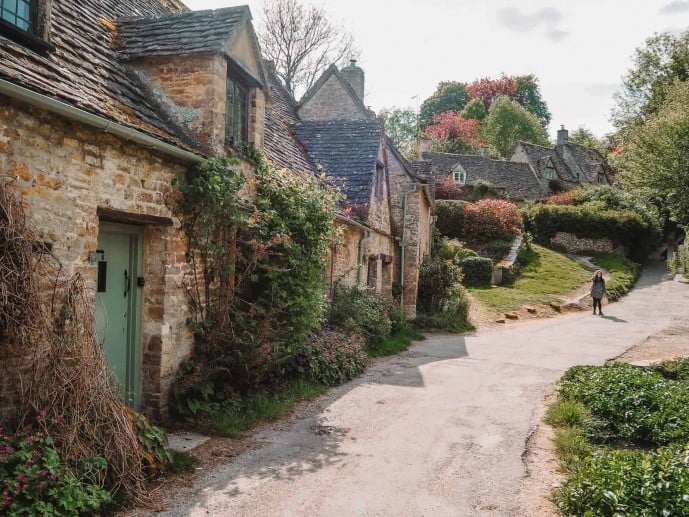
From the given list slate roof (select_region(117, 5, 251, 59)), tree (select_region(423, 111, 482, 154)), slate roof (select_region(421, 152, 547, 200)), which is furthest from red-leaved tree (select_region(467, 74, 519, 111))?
slate roof (select_region(117, 5, 251, 59))

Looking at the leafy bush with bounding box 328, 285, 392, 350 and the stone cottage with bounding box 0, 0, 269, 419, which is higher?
the stone cottage with bounding box 0, 0, 269, 419

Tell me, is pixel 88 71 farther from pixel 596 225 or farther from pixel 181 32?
pixel 596 225

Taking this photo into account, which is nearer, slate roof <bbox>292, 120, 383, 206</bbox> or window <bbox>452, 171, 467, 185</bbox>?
slate roof <bbox>292, 120, 383, 206</bbox>

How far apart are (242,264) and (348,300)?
5.13m

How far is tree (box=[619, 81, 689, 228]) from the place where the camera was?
60.1ft

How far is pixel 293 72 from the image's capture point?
95.9ft

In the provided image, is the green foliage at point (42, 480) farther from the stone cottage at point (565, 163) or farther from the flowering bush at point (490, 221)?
the stone cottage at point (565, 163)

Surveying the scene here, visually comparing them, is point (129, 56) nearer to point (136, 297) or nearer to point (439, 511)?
point (136, 297)

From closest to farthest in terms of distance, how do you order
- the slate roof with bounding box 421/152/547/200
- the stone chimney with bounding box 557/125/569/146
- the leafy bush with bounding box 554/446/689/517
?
the leafy bush with bounding box 554/446/689/517 → the slate roof with bounding box 421/152/547/200 → the stone chimney with bounding box 557/125/569/146

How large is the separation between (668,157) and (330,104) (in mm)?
12239

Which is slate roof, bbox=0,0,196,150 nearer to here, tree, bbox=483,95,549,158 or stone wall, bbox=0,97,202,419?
stone wall, bbox=0,97,202,419

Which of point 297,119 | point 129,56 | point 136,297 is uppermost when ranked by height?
point 297,119

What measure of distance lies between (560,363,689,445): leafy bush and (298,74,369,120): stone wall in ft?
45.3

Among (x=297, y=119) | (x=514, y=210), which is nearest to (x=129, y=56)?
(x=297, y=119)
